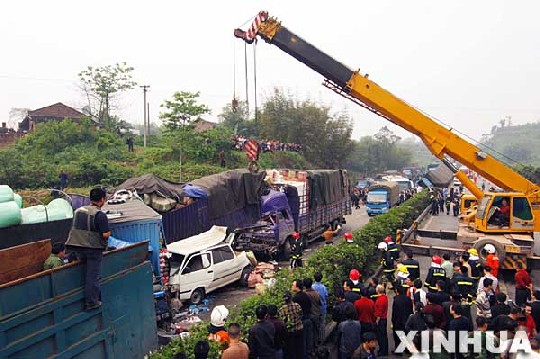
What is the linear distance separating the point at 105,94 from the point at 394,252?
3392cm

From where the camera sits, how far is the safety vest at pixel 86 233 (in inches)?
183

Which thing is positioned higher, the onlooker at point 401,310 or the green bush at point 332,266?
the green bush at point 332,266

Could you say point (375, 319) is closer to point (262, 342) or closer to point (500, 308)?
point (500, 308)

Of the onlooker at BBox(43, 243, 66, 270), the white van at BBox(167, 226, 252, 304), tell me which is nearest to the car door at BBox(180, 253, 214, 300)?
the white van at BBox(167, 226, 252, 304)

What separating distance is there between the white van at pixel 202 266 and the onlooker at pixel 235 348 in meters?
5.46

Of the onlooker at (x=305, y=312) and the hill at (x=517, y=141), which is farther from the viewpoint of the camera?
the hill at (x=517, y=141)

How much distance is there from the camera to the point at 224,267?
10805 millimetres

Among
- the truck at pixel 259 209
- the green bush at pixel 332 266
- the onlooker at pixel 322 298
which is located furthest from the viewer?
the truck at pixel 259 209

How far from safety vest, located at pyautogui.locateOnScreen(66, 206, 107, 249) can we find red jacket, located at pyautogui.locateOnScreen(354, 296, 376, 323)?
3.82 meters

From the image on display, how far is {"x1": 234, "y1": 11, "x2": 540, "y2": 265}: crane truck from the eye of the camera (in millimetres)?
11547

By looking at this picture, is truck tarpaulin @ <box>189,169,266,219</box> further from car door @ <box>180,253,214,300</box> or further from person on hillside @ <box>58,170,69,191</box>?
person on hillside @ <box>58,170,69,191</box>

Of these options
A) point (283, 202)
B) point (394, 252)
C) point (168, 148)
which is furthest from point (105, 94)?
point (394, 252)

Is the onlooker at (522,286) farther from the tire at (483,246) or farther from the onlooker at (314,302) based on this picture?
the onlooker at (314,302)

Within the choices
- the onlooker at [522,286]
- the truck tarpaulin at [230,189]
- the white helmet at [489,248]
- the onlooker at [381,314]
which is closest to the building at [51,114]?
the truck tarpaulin at [230,189]
